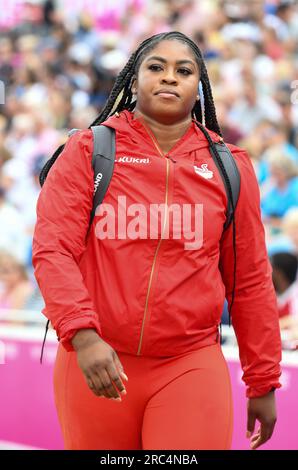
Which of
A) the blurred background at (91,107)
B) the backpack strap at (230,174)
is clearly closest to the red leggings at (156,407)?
the backpack strap at (230,174)

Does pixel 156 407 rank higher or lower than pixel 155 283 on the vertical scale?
lower

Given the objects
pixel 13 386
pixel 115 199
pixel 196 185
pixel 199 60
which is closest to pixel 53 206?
pixel 115 199

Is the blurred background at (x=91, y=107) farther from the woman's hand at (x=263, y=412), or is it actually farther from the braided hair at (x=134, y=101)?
the braided hair at (x=134, y=101)

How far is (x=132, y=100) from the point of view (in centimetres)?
369

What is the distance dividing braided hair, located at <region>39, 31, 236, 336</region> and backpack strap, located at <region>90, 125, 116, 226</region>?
0.19 m

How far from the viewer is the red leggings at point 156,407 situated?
318 centimetres

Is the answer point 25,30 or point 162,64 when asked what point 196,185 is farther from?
point 25,30

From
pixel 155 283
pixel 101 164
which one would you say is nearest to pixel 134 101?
pixel 101 164

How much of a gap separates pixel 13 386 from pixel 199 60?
11.3 ft

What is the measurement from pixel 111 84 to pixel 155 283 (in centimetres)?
784

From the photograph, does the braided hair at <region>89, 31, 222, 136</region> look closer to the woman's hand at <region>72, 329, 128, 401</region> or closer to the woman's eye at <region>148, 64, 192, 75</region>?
the woman's eye at <region>148, 64, 192, 75</region>

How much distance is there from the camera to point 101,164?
328 centimetres

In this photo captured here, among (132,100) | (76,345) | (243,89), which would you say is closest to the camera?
(76,345)
